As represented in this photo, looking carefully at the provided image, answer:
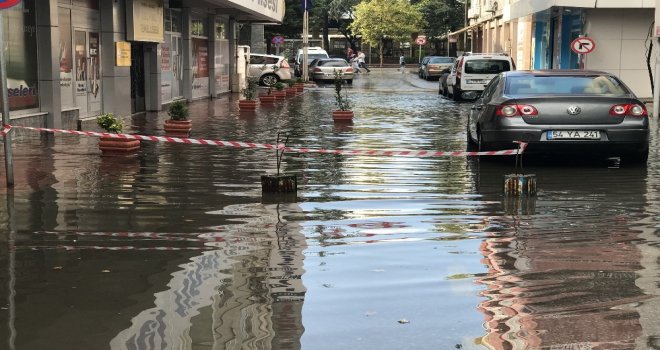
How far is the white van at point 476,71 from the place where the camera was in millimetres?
30236

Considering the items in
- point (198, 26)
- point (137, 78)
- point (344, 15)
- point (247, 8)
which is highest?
point (344, 15)

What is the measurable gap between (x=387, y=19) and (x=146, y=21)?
64.6 m

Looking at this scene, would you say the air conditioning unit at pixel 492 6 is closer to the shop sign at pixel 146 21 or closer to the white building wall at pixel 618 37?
the white building wall at pixel 618 37

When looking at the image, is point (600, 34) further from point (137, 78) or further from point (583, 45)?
point (137, 78)

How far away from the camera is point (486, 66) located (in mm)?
30875

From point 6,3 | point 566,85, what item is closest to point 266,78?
point 566,85


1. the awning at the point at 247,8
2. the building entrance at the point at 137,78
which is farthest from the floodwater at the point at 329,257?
the awning at the point at 247,8

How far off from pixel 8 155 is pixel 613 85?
7.50 m

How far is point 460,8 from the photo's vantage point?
85.8m

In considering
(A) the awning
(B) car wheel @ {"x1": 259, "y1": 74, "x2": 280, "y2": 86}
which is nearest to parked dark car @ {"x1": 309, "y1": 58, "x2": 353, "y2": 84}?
(A) the awning

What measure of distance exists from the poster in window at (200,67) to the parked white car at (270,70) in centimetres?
900

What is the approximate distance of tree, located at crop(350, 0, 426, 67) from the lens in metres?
84.6

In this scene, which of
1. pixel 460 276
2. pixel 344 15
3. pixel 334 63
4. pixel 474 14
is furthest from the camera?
pixel 344 15

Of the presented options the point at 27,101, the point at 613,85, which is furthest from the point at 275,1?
the point at 613,85
